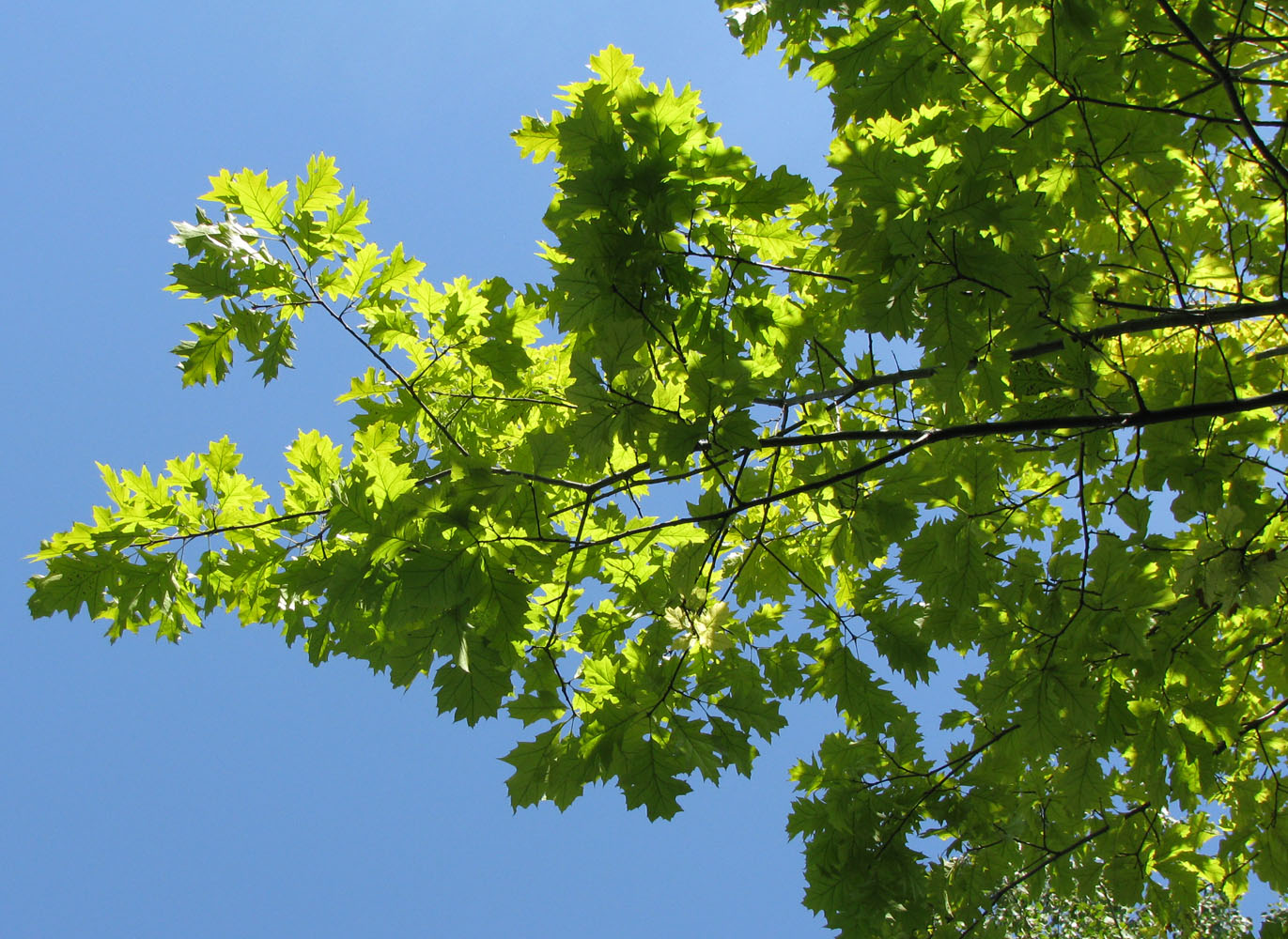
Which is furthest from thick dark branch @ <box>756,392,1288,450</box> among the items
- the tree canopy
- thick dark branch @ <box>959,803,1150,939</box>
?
thick dark branch @ <box>959,803,1150,939</box>

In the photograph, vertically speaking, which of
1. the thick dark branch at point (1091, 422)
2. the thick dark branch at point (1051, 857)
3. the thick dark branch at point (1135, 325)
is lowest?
the thick dark branch at point (1051, 857)

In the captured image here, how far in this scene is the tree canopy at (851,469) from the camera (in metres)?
2.39

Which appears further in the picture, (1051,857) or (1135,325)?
(1051,857)

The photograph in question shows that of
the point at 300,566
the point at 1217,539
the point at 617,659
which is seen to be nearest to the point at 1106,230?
the point at 1217,539

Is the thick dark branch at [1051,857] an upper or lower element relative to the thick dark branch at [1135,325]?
lower

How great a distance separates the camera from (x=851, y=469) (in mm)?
3197

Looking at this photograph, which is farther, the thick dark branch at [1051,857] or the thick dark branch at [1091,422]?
the thick dark branch at [1051,857]

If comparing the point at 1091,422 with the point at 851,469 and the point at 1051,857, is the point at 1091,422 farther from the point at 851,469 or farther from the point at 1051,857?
the point at 1051,857

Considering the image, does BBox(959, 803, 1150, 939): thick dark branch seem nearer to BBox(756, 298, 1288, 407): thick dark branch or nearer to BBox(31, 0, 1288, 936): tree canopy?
BBox(31, 0, 1288, 936): tree canopy

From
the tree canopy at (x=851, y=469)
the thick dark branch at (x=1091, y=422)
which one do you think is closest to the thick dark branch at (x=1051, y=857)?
the tree canopy at (x=851, y=469)

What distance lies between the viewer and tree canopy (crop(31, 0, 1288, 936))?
2393 mm

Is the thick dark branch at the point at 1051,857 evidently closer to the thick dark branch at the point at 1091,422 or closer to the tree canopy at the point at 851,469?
the tree canopy at the point at 851,469

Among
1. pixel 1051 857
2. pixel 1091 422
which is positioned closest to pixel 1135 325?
pixel 1091 422

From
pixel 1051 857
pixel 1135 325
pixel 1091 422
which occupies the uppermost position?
pixel 1135 325
